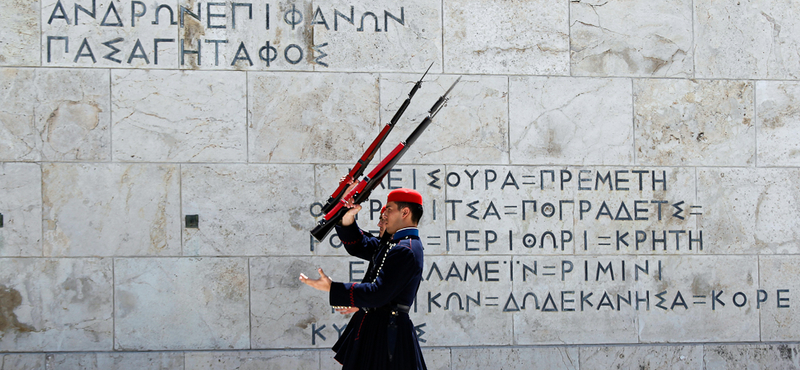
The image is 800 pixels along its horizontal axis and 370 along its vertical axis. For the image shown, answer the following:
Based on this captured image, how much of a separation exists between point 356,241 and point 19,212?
3632 mm

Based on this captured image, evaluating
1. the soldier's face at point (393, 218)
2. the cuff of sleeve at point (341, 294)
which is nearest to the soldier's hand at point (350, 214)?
the soldier's face at point (393, 218)

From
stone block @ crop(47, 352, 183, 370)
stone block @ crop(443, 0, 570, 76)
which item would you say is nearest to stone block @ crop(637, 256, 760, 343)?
stone block @ crop(443, 0, 570, 76)

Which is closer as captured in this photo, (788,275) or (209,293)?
(209,293)

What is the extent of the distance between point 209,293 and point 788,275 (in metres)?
5.93

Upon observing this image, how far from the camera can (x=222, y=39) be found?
6051mm

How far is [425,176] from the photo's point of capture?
6.15m

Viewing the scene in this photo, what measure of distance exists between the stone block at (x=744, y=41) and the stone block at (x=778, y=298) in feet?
6.52

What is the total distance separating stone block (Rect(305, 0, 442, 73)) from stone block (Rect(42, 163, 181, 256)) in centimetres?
198

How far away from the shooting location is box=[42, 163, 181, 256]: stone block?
5.84m

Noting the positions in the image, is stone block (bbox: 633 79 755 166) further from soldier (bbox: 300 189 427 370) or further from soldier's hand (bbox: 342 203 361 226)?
soldier's hand (bbox: 342 203 361 226)

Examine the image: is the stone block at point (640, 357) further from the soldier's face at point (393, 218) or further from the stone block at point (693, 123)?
the soldier's face at point (393, 218)

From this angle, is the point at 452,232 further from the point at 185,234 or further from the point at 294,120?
the point at 185,234

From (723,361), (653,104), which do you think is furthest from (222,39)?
(723,361)

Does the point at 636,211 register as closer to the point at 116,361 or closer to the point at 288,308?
Result: the point at 288,308
